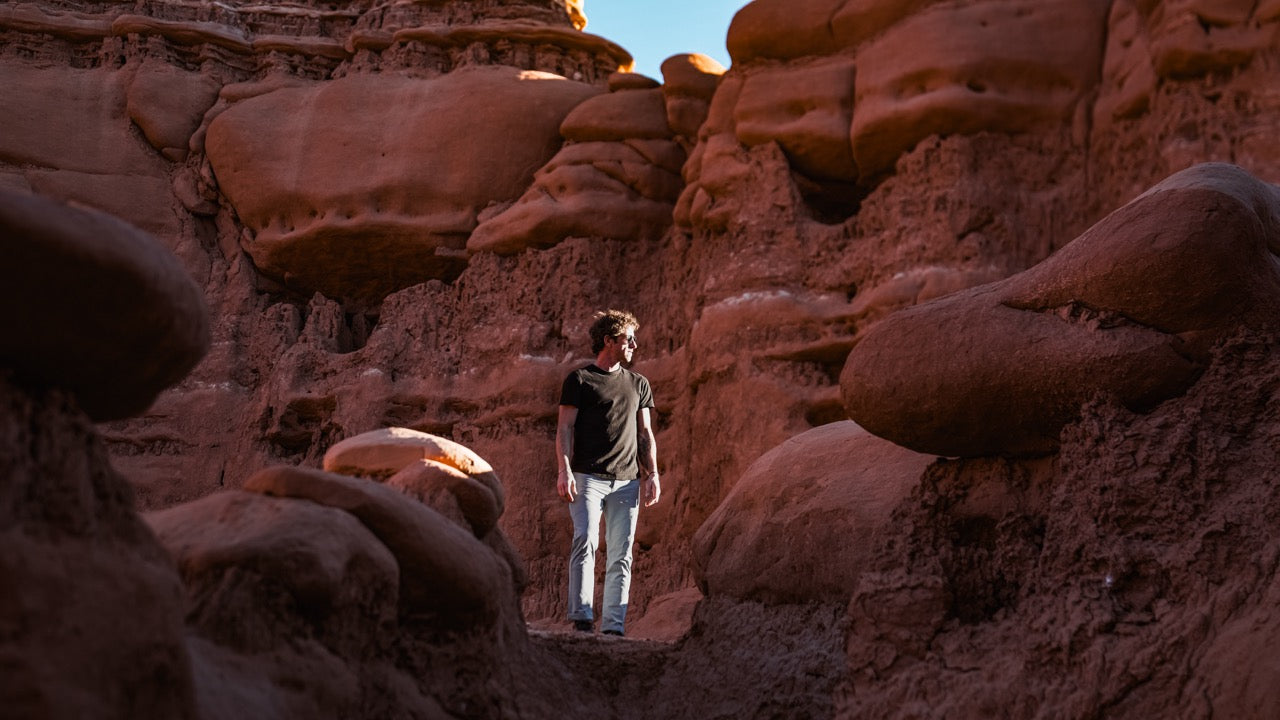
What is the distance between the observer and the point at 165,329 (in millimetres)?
2438

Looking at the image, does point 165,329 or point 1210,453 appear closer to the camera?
point 165,329

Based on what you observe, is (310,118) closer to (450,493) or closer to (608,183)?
(608,183)

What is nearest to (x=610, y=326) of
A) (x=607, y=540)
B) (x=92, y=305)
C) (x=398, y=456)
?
(x=607, y=540)

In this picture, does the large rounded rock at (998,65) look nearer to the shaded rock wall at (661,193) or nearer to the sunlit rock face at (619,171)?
the shaded rock wall at (661,193)

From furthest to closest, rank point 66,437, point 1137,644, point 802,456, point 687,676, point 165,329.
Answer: point 802,456, point 687,676, point 1137,644, point 165,329, point 66,437

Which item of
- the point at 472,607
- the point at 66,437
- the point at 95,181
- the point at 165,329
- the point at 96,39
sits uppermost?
the point at 96,39

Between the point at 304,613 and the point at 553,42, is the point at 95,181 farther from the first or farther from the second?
the point at 304,613

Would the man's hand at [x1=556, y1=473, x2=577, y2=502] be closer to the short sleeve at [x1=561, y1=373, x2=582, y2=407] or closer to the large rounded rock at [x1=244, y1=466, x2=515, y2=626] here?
the short sleeve at [x1=561, y1=373, x2=582, y2=407]

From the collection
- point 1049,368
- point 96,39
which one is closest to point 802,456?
point 1049,368

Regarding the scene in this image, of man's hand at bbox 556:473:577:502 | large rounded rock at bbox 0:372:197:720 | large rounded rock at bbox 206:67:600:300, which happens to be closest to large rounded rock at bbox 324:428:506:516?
man's hand at bbox 556:473:577:502

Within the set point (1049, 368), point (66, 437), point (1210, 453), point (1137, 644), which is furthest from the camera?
point (1049, 368)

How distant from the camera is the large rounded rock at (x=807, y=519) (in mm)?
4816

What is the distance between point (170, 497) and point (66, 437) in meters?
10.1

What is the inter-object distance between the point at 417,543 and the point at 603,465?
7.96ft
